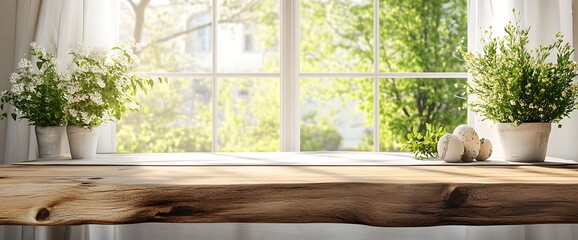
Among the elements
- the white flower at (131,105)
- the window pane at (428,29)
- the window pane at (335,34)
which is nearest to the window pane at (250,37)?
the window pane at (335,34)

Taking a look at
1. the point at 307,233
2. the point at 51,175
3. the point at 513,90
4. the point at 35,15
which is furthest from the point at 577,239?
the point at 35,15

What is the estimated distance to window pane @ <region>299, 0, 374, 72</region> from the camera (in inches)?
366

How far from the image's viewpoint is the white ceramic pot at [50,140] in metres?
2.70

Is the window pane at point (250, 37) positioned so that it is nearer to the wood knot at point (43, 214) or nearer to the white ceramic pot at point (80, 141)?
the white ceramic pot at point (80, 141)

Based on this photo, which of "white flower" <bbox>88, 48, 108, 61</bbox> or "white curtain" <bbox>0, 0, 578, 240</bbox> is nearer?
"white flower" <bbox>88, 48, 108, 61</bbox>

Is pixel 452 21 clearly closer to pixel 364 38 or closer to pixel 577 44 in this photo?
pixel 364 38

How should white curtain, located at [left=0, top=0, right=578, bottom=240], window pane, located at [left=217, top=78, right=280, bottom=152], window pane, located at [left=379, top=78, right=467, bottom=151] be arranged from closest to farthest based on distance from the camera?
white curtain, located at [left=0, top=0, right=578, bottom=240] → window pane, located at [left=217, top=78, right=280, bottom=152] → window pane, located at [left=379, top=78, right=467, bottom=151]

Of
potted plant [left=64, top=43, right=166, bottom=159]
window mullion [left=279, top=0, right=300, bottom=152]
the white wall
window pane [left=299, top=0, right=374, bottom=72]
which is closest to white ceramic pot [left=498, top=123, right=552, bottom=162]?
window mullion [left=279, top=0, right=300, bottom=152]

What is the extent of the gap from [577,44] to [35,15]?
252 centimetres

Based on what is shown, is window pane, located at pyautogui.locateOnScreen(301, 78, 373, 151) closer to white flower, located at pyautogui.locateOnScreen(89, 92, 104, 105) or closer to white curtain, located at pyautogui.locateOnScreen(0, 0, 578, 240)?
white curtain, located at pyautogui.locateOnScreen(0, 0, 578, 240)

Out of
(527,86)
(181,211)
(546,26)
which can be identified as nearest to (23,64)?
(181,211)

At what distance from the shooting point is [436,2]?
30.3 ft

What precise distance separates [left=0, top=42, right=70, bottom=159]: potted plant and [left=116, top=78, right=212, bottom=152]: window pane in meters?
6.36

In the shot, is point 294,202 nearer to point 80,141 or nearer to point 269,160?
point 269,160
